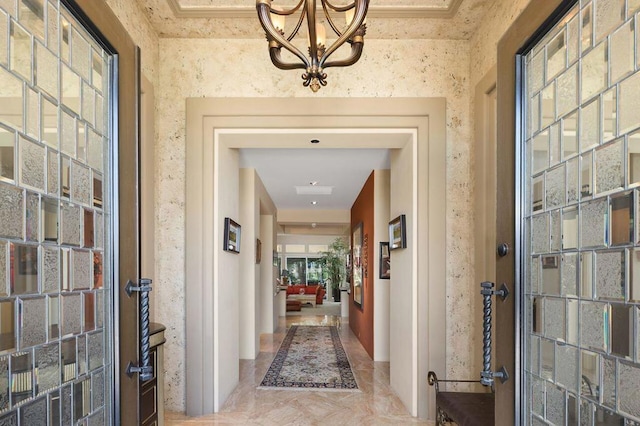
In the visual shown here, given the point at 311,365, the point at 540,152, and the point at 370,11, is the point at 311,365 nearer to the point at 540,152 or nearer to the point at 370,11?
the point at 370,11

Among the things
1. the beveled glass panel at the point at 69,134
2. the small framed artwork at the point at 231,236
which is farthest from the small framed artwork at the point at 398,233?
the beveled glass panel at the point at 69,134

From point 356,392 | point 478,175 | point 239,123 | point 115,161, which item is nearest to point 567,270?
point 115,161

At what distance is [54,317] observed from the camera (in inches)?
52.2

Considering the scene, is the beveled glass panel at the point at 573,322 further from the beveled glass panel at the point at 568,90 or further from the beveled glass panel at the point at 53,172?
the beveled glass panel at the point at 53,172

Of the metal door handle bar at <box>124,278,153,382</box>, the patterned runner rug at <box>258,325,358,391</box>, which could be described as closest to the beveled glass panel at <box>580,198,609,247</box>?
the metal door handle bar at <box>124,278,153,382</box>

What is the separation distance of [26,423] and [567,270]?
63.0 inches

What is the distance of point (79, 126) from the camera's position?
147 cm

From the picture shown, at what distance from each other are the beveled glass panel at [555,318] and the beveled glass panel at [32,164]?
5.31ft

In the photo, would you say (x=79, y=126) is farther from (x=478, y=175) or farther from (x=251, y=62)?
(x=478, y=175)

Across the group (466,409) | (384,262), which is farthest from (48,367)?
(384,262)

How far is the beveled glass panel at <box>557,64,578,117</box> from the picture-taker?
1371mm

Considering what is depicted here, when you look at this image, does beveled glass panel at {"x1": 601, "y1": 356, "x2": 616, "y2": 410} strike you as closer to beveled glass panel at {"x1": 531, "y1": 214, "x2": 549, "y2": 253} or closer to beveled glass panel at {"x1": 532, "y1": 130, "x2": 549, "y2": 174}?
beveled glass panel at {"x1": 531, "y1": 214, "x2": 549, "y2": 253}

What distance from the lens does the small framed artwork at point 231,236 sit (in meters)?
4.02

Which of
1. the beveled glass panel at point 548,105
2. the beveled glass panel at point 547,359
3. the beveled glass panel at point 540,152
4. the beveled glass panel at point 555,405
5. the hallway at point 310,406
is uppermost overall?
the beveled glass panel at point 548,105
